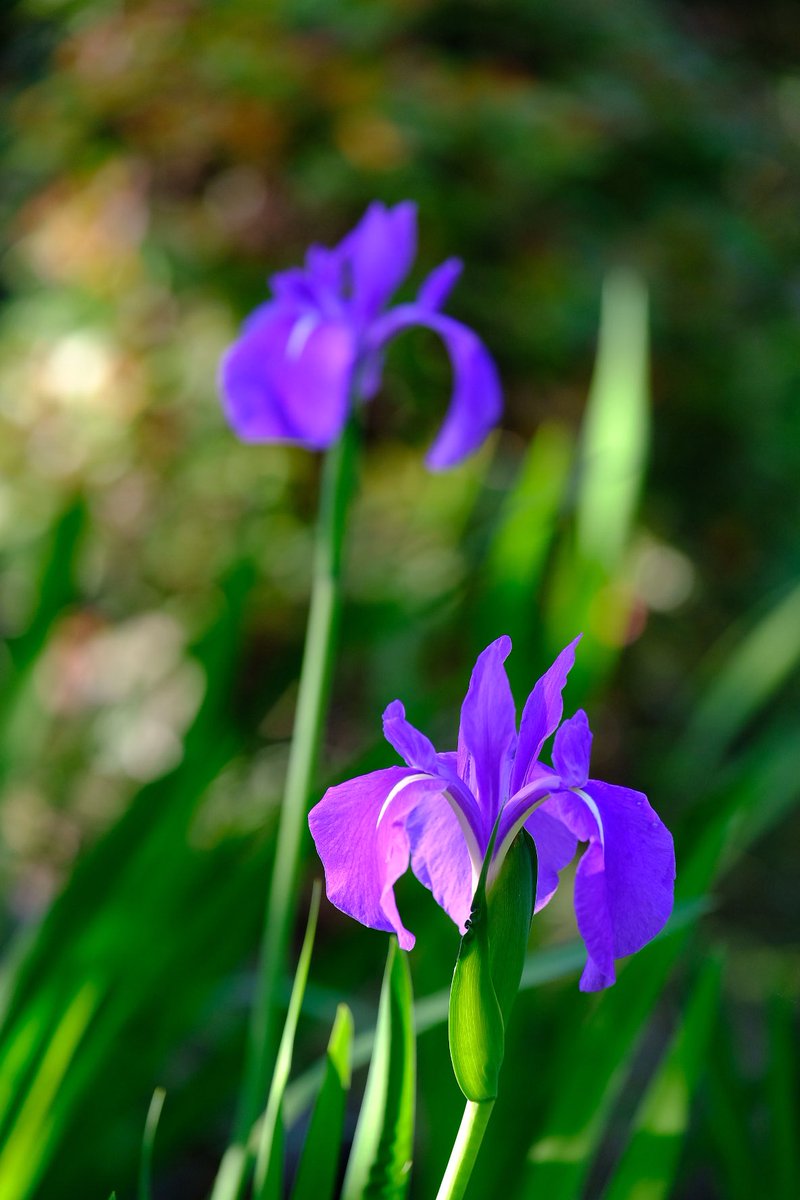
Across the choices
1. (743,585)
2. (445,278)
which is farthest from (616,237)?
(445,278)

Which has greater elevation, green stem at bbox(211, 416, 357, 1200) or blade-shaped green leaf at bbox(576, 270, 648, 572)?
green stem at bbox(211, 416, 357, 1200)

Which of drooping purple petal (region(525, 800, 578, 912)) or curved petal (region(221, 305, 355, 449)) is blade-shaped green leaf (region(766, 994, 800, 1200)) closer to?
drooping purple petal (region(525, 800, 578, 912))

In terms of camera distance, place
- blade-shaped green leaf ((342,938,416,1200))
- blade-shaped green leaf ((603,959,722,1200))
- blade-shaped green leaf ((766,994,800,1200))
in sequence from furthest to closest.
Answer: blade-shaped green leaf ((766,994,800,1200)) → blade-shaped green leaf ((603,959,722,1200)) → blade-shaped green leaf ((342,938,416,1200))

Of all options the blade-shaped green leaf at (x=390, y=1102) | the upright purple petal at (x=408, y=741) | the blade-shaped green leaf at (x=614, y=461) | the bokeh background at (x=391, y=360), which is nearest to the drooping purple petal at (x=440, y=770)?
the upright purple petal at (x=408, y=741)

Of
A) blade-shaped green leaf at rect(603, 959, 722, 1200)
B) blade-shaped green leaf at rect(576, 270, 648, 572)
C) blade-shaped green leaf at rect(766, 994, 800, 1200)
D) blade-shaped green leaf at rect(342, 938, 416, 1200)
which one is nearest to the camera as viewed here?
blade-shaped green leaf at rect(342, 938, 416, 1200)

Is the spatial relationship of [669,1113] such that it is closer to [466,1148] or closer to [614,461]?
[466,1148]

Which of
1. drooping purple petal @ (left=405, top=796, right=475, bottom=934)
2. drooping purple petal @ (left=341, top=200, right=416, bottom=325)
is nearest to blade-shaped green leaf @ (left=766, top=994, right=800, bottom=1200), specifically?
drooping purple petal @ (left=405, top=796, right=475, bottom=934)
